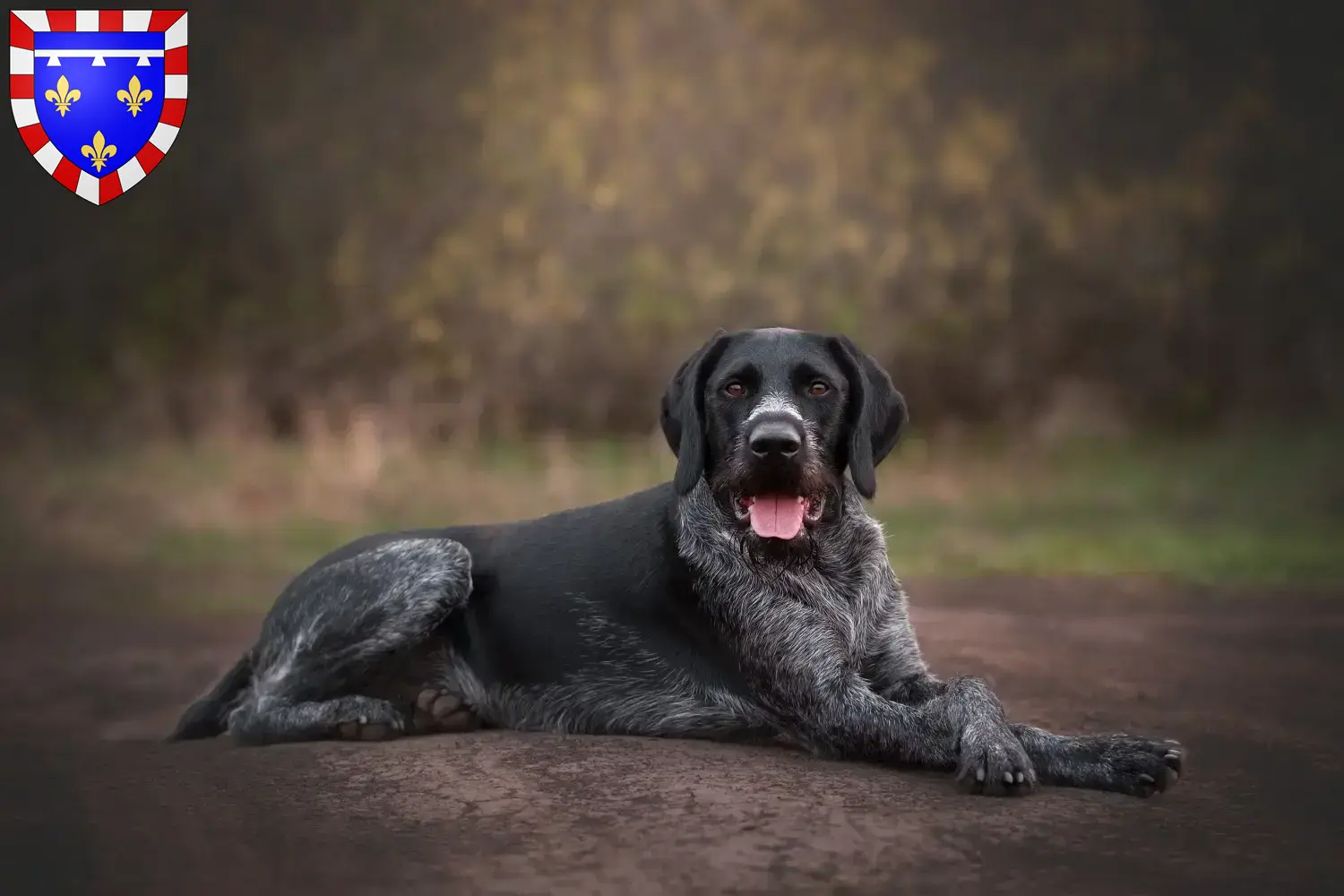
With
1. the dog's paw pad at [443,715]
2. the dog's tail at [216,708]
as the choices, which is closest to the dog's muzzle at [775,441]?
the dog's paw pad at [443,715]

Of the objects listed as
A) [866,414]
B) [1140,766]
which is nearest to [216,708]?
[866,414]

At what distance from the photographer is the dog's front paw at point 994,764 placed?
460cm

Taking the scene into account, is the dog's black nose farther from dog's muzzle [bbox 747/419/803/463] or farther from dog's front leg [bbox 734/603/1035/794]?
dog's front leg [bbox 734/603/1035/794]

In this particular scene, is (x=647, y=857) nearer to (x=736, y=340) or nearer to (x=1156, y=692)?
(x=736, y=340)

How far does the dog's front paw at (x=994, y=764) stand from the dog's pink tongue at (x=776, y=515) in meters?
1.03

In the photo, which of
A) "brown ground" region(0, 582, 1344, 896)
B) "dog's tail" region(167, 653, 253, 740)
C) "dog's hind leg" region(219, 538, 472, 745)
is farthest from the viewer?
"dog's tail" region(167, 653, 253, 740)

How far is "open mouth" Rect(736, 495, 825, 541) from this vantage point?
5289 mm

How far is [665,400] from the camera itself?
5.63m

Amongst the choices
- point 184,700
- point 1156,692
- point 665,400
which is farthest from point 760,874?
point 184,700

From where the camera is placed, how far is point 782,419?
5.02m

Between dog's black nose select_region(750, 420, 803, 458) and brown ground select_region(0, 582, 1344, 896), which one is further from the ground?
dog's black nose select_region(750, 420, 803, 458)

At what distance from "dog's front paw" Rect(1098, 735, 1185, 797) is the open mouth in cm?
134

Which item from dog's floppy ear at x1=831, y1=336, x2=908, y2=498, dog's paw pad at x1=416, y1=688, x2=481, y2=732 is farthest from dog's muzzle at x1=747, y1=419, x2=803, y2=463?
dog's paw pad at x1=416, y1=688, x2=481, y2=732

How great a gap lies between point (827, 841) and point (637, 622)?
165 centimetres
